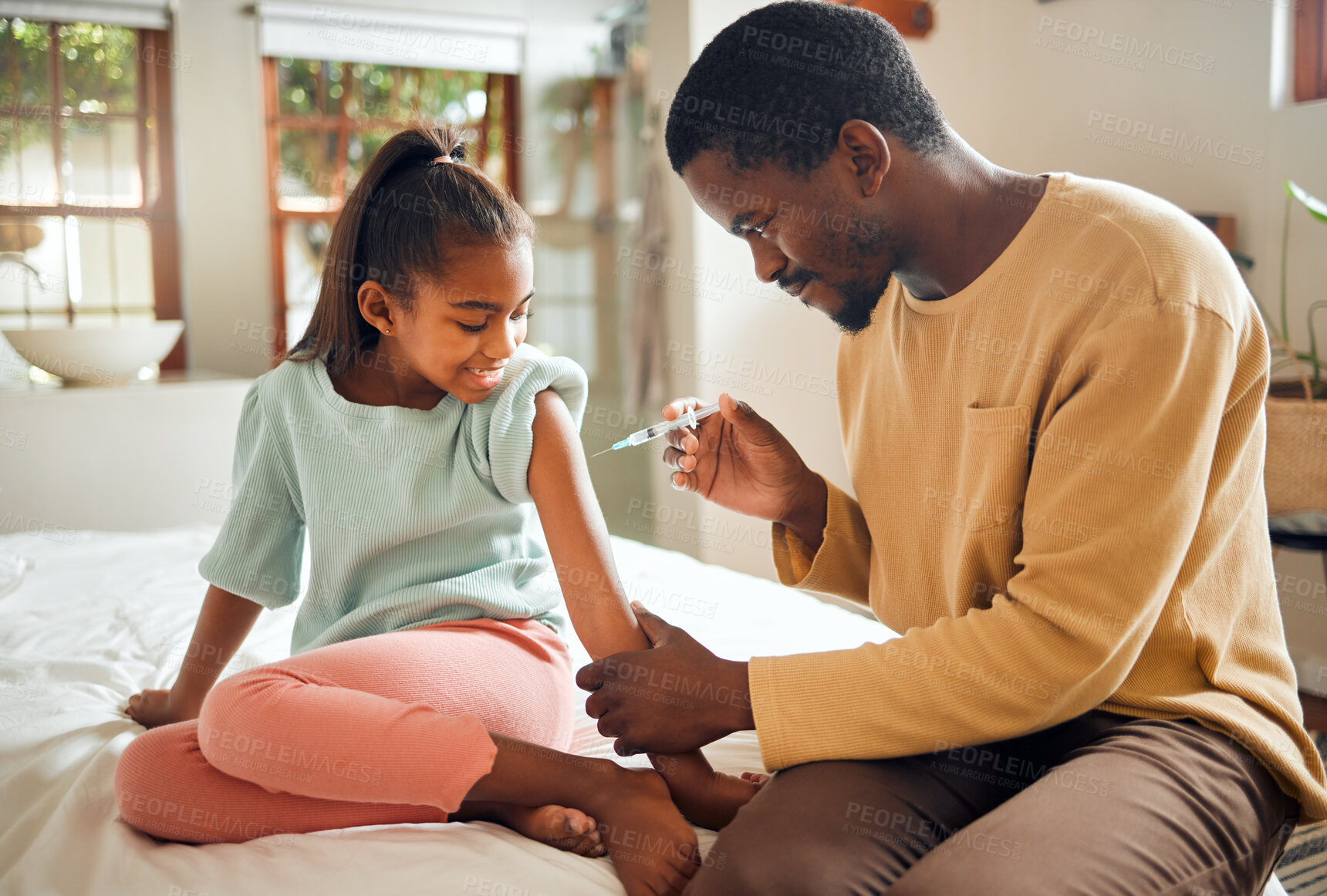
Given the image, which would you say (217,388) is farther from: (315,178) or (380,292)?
(380,292)

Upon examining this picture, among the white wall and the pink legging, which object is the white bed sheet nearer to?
the pink legging

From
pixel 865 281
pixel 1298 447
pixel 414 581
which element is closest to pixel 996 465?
pixel 865 281

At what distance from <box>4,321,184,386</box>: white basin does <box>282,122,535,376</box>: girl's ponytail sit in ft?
6.95

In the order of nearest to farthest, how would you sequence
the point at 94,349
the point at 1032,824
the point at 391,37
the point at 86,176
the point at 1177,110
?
the point at 1032,824
the point at 1177,110
the point at 94,349
the point at 86,176
the point at 391,37

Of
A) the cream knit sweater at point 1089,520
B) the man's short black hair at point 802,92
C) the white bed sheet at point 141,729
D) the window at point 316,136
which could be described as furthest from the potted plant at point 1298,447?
the window at point 316,136

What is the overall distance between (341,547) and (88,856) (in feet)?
1.35

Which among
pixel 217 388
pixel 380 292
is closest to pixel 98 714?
pixel 380 292

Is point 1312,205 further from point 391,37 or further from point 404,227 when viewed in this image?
point 391,37

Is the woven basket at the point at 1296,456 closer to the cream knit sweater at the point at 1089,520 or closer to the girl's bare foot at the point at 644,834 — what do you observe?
the cream knit sweater at the point at 1089,520

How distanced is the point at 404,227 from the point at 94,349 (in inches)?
92.1

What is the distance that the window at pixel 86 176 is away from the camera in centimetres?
333

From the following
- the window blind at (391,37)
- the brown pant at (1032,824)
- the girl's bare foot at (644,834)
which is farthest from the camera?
the window blind at (391,37)

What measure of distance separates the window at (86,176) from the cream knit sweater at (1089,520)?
3242 millimetres

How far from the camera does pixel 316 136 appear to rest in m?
3.69
